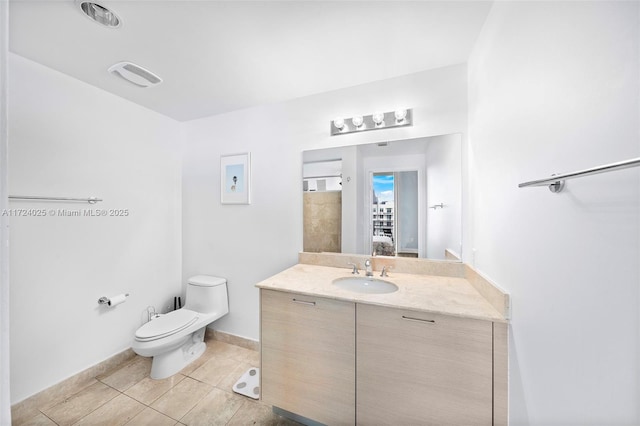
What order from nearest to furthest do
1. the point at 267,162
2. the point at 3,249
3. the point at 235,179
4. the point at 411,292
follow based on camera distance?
1. the point at 3,249
2. the point at 411,292
3. the point at 267,162
4. the point at 235,179

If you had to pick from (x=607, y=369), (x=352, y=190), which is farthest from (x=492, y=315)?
(x=352, y=190)

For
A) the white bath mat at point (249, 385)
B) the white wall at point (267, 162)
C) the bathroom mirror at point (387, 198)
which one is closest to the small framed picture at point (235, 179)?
the white wall at point (267, 162)

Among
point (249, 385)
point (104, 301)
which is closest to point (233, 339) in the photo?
point (249, 385)

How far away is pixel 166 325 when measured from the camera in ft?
6.06

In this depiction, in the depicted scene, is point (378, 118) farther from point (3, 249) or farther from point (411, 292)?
point (3, 249)

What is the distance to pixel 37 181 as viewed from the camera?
1549 millimetres

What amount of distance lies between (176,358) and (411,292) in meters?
1.94

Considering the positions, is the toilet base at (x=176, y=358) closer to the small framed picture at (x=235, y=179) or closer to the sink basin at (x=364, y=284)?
the small framed picture at (x=235, y=179)

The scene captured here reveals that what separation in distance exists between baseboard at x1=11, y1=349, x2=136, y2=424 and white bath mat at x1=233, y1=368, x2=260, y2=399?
3.62ft

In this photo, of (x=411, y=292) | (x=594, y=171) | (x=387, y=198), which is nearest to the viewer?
(x=594, y=171)

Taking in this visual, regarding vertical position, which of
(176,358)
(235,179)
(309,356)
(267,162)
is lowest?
(176,358)

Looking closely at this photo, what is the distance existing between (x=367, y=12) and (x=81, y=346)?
2.94 meters

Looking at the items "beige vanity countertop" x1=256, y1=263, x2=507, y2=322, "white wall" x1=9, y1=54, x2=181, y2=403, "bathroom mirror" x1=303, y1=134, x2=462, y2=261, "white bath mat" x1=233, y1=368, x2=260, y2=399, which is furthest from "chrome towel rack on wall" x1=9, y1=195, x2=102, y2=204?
"white bath mat" x1=233, y1=368, x2=260, y2=399

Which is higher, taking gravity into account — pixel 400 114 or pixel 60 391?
pixel 400 114
